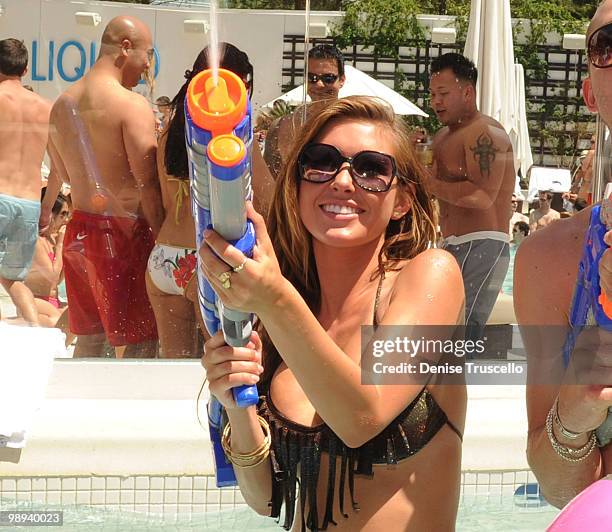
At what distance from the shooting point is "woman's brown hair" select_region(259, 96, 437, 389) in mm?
1716

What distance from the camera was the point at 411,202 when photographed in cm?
175

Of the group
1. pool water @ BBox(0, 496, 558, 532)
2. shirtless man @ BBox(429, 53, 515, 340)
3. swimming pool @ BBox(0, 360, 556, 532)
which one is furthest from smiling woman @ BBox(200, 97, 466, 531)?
shirtless man @ BBox(429, 53, 515, 340)

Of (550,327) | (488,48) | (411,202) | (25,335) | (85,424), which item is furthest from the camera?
(488,48)

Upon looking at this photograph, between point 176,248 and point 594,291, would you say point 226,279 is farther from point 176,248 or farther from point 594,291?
point 176,248

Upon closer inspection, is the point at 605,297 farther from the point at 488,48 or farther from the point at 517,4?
the point at 517,4

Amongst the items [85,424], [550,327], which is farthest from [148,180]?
[550,327]

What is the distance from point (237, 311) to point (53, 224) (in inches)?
98.3

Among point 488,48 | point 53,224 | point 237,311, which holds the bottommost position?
point 53,224

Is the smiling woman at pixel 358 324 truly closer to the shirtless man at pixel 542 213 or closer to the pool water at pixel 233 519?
the pool water at pixel 233 519

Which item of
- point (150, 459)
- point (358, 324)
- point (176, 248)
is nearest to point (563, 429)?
point (358, 324)

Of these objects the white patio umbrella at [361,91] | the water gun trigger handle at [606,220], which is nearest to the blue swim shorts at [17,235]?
the white patio umbrella at [361,91]

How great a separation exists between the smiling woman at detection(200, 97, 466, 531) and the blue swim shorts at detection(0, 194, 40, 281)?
197 centimetres

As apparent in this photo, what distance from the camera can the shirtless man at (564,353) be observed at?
4.28 feet

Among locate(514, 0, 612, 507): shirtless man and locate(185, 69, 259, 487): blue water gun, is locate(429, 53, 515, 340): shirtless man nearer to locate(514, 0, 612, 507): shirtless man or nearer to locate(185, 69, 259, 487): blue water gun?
locate(514, 0, 612, 507): shirtless man
